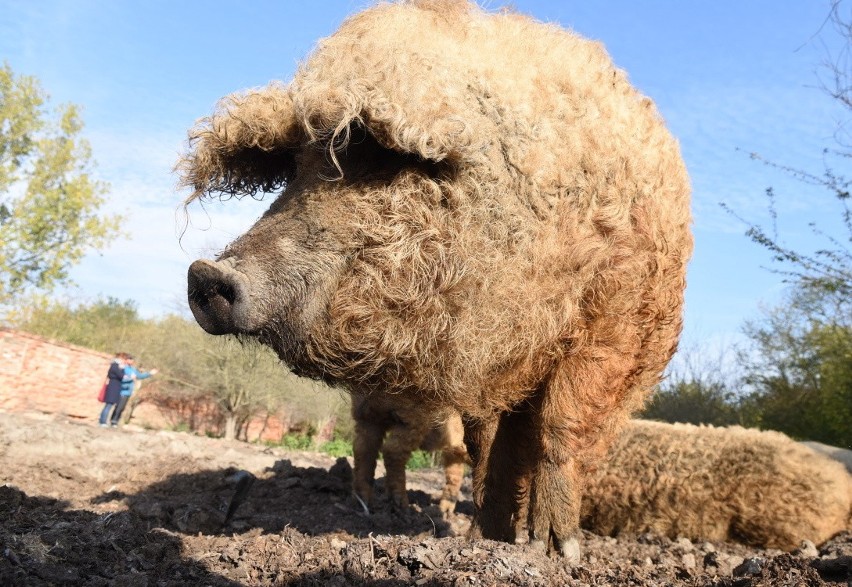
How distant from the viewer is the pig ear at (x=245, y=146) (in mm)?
2662

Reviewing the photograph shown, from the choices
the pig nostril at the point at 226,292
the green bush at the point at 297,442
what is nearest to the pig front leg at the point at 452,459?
the pig nostril at the point at 226,292

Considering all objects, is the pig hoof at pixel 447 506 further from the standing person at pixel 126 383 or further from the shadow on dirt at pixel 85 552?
the standing person at pixel 126 383

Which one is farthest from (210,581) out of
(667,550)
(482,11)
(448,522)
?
(448,522)

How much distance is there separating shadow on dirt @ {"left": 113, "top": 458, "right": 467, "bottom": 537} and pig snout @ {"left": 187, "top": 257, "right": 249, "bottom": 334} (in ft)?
7.80

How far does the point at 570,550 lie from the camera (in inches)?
127

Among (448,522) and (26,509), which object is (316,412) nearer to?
(448,522)

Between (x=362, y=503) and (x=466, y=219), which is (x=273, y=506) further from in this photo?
(x=466, y=219)

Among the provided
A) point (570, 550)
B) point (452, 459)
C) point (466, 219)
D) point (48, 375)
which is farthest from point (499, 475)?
point (48, 375)

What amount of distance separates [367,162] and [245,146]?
0.54 meters

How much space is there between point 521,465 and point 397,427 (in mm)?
4451

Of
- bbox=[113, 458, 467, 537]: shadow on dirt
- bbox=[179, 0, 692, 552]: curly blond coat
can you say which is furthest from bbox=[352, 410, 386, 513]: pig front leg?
bbox=[179, 0, 692, 552]: curly blond coat

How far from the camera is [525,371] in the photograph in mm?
2971

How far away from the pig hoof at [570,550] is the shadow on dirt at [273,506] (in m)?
1.52

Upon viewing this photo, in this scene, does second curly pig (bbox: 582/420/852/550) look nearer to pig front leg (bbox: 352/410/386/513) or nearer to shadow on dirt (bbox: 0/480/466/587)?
pig front leg (bbox: 352/410/386/513)
